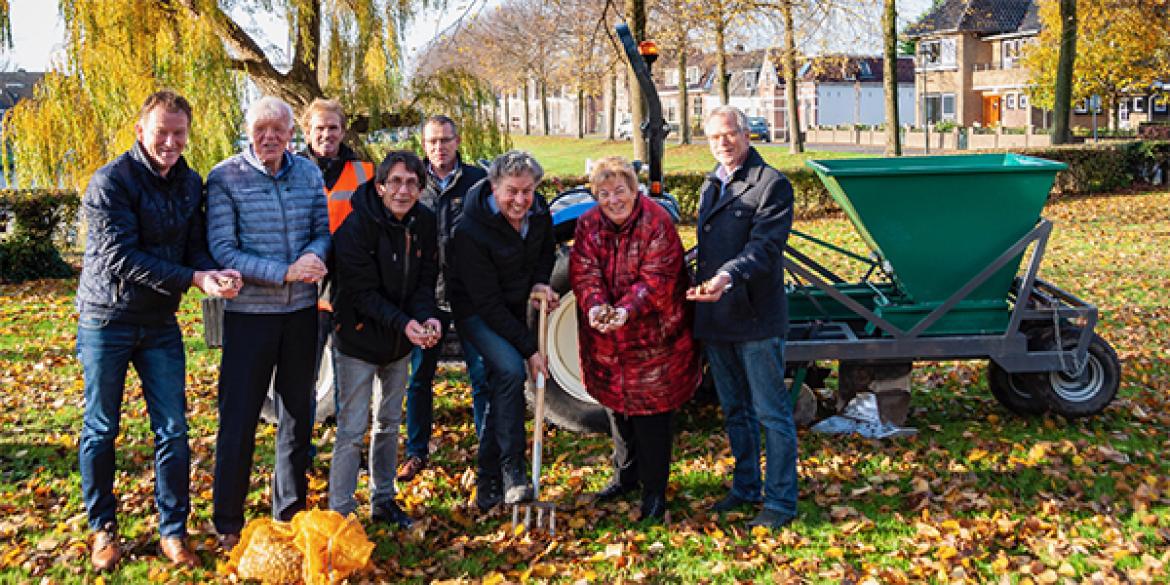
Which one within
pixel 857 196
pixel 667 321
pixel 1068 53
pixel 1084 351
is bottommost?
pixel 1084 351

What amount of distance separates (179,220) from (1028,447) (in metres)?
4.38

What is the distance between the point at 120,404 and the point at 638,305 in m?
2.18

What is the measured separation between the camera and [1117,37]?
3238 centimetres

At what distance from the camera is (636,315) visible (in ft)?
15.3

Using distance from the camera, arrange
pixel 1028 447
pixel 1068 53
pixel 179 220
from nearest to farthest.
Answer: pixel 179 220
pixel 1028 447
pixel 1068 53

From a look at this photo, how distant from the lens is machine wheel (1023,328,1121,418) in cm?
616

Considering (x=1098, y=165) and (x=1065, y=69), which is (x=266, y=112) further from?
(x=1065, y=69)

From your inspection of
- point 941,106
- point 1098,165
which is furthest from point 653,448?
point 941,106

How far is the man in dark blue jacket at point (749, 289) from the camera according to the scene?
462cm

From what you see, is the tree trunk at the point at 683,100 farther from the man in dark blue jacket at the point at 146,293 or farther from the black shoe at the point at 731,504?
the man in dark blue jacket at the point at 146,293

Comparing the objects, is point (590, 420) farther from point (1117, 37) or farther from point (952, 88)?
point (952, 88)

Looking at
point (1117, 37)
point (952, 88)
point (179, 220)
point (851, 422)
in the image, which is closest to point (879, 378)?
point (851, 422)

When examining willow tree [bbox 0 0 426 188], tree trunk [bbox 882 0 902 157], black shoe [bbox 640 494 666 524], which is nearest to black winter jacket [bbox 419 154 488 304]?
black shoe [bbox 640 494 666 524]

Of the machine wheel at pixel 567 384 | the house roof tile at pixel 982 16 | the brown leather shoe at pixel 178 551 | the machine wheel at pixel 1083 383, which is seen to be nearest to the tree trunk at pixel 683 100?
the house roof tile at pixel 982 16
